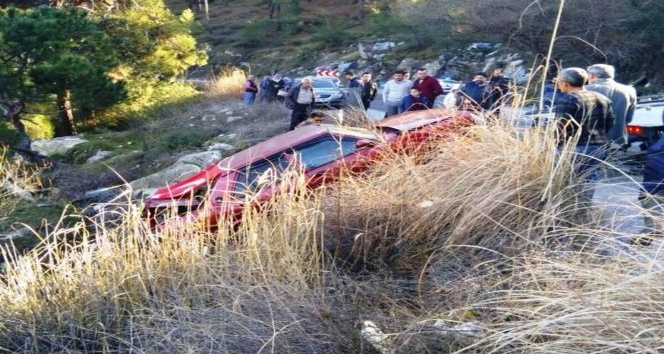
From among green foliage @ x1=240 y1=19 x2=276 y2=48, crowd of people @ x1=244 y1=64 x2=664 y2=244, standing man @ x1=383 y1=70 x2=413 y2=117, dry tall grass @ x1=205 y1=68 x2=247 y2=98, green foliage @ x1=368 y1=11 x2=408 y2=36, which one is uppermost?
crowd of people @ x1=244 y1=64 x2=664 y2=244

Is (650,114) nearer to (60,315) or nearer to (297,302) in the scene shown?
(297,302)

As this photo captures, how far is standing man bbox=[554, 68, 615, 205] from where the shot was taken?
461cm

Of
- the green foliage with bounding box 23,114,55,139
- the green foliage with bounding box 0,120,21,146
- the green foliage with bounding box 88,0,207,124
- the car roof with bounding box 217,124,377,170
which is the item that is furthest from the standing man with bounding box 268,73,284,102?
the car roof with bounding box 217,124,377,170

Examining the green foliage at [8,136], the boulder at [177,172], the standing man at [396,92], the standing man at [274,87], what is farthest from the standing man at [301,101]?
the standing man at [274,87]

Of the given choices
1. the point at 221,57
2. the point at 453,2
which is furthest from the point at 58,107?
the point at 221,57

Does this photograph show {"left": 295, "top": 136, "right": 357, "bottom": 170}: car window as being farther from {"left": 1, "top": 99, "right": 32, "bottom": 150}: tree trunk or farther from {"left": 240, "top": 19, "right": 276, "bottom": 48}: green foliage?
{"left": 240, "top": 19, "right": 276, "bottom": 48}: green foliage

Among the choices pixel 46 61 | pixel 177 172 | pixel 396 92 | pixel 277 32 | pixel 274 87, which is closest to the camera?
pixel 396 92

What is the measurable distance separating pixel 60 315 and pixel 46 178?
11.2 meters

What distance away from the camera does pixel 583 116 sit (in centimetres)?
477

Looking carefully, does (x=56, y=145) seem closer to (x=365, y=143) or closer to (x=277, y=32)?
(x=365, y=143)

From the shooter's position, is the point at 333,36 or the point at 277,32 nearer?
the point at 333,36

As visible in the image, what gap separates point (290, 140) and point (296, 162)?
1795 millimetres

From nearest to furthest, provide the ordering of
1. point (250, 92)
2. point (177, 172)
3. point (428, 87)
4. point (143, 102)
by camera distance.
Answer: point (428, 87), point (177, 172), point (250, 92), point (143, 102)

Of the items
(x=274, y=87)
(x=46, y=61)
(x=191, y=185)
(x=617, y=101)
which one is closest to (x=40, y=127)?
(x=274, y=87)
